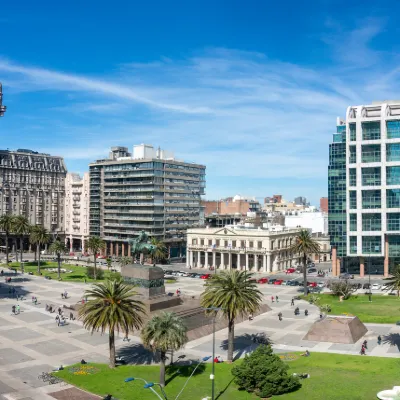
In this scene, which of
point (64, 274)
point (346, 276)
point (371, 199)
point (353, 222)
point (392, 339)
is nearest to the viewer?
point (392, 339)

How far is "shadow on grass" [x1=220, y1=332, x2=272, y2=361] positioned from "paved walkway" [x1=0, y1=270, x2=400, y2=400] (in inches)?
4.9

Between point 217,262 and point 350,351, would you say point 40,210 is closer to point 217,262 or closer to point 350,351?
point 217,262

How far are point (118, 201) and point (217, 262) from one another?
49807 millimetres

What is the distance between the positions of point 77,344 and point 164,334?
21.6 meters

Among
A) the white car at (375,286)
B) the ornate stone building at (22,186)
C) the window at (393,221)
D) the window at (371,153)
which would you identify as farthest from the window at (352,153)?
the ornate stone building at (22,186)

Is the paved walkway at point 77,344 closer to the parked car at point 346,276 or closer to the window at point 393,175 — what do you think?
the parked car at point 346,276

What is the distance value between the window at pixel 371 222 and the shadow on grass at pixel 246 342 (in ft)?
214

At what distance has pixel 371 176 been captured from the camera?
122 meters

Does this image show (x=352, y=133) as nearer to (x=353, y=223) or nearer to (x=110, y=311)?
(x=353, y=223)

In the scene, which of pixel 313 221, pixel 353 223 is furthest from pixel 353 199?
pixel 313 221

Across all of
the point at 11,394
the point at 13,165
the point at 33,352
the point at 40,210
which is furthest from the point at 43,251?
the point at 11,394

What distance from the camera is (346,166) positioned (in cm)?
12475

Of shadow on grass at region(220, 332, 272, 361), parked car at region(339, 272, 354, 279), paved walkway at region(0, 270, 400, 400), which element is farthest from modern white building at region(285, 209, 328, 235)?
shadow on grass at region(220, 332, 272, 361)

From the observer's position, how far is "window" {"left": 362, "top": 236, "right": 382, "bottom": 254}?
4786 inches
